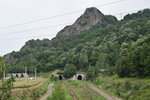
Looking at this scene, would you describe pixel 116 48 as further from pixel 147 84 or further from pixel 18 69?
pixel 147 84

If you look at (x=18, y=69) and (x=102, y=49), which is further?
(x=18, y=69)

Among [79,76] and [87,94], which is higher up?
[79,76]

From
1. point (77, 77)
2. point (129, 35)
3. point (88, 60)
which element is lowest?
point (77, 77)

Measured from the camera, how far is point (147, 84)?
1633 inches

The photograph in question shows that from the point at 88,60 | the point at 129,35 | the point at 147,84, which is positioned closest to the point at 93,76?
the point at 88,60

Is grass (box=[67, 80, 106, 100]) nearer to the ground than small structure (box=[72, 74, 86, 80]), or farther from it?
nearer to the ground

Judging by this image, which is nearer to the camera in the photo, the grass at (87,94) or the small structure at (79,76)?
the grass at (87,94)

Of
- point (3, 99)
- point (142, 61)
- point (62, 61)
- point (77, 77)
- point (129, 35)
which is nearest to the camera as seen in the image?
point (3, 99)

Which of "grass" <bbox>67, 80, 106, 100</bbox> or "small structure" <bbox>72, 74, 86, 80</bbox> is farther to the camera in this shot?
"small structure" <bbox>72, 74, 86, 80</bbox>

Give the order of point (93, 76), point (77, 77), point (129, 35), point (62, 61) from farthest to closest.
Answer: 1. point (62, 61)
2. point (129, 35)
3. point (77, 77)
4. point (93, 76)

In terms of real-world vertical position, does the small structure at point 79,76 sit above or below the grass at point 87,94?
above

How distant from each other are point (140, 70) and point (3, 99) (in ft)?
160

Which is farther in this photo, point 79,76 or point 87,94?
point 79,76

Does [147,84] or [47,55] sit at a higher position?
[47,55]
